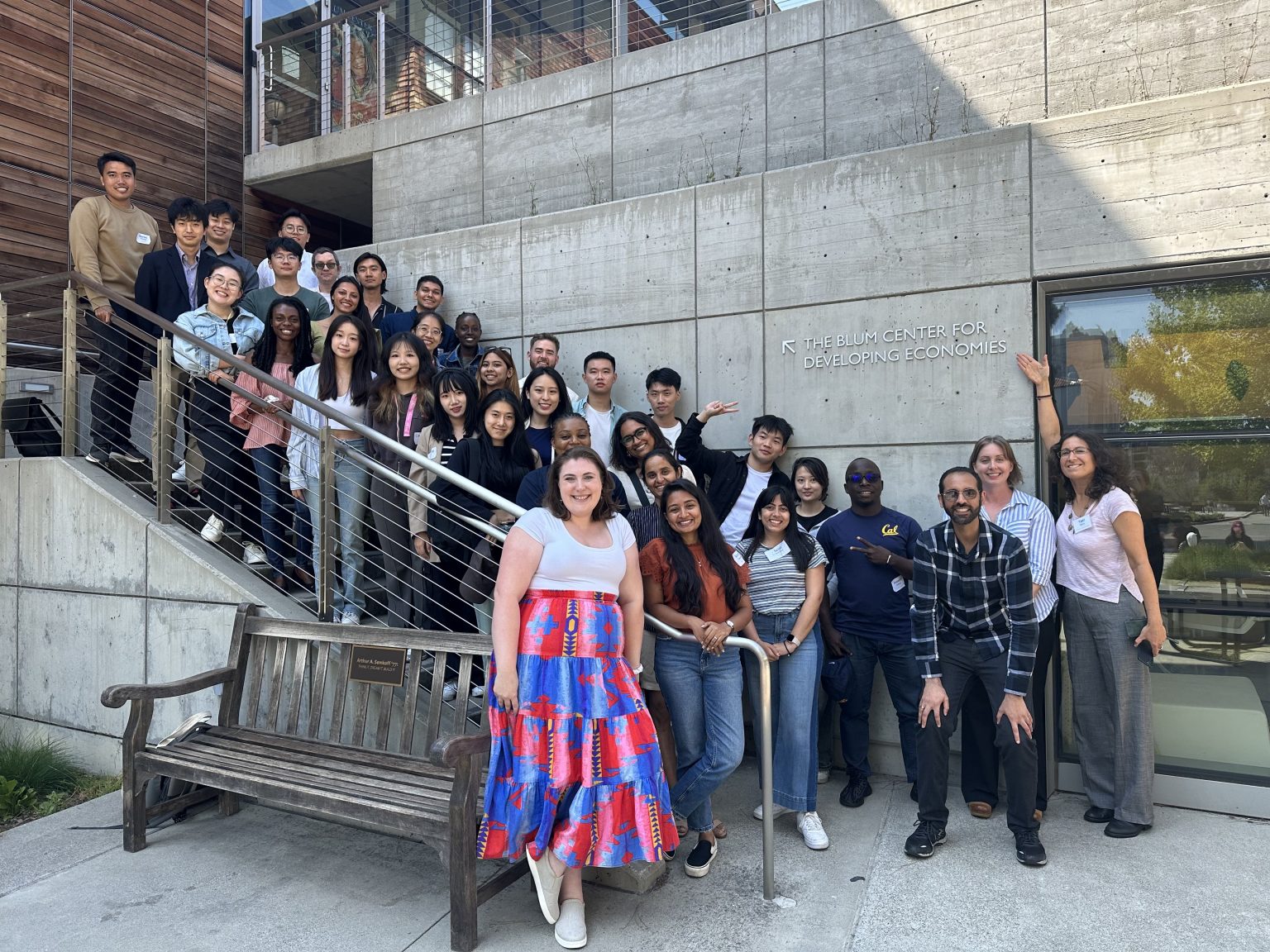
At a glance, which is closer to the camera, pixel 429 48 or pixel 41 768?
pixel 41 768

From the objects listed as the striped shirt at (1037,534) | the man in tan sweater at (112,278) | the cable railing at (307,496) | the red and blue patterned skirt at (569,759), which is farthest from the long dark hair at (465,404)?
the striped shirt at (1037,534)

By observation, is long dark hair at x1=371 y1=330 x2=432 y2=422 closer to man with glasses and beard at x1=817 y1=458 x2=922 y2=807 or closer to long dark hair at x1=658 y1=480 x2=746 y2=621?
long dark hair at x1=658 y1=480 x2=746 y2=621

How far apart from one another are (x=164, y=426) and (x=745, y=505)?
11.5ft

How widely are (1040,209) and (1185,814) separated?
3416mm

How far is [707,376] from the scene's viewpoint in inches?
236

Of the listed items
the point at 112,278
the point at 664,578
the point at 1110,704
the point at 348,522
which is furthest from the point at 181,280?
Result: the point at 1110,704

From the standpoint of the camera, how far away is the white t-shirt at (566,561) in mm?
3281

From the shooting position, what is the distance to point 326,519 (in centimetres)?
460

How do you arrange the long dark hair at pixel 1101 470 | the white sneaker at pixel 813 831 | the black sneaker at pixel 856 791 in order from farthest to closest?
the black sneaker at pixel 856 791 < the long dark hair at pixel 1101 470 < the white sneaker at pixel 813 831

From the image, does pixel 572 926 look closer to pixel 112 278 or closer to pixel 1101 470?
pixel 1101 470

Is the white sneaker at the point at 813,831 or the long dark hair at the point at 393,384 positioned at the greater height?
the long dark hair at the point at 393,384

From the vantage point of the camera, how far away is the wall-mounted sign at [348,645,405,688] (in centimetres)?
403

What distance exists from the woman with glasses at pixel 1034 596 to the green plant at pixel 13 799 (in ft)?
17.5

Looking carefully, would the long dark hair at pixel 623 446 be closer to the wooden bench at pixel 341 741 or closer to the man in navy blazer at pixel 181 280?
the wooden bench at pixel 341 741
